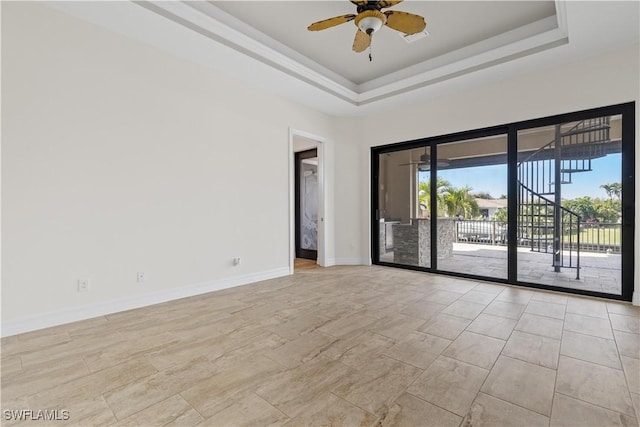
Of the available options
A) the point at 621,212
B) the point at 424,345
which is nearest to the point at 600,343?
the point at 424,345

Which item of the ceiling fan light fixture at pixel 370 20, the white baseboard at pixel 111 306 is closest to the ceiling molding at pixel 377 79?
the ceiling fan light fixture at pixel 370 20

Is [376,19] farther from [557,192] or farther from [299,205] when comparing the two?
[299,205]

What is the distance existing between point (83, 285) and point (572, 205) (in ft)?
19.4

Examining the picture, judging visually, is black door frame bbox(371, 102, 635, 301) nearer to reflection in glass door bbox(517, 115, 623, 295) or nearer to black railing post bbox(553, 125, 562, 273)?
reflection in glass door bbox(517, 115, 623, 295)

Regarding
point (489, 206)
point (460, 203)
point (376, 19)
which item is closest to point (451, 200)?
point (460, 203)

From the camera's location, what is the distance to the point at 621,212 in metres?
3.61

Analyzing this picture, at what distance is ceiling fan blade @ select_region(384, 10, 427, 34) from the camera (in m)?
2.75

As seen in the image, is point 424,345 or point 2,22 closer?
point 424,345

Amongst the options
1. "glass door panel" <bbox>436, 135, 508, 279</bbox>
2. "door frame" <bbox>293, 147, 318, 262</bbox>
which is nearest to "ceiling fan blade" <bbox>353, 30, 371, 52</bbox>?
"glass door panel" <bbox>436, 135, 508, 279</bbox>

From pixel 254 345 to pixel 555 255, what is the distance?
4341mm

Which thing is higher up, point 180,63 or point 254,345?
point 180,63

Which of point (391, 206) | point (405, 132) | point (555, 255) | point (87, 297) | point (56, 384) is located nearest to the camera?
point (56, 384)

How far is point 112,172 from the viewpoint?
10.6 feet

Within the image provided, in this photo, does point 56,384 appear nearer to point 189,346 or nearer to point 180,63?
point 189,346
